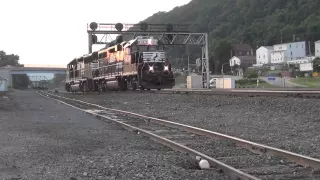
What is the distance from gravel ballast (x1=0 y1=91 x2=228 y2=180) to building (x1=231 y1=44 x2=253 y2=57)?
149794mm

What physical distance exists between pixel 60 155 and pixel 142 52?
21.4m

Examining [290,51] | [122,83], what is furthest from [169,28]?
[290,51]

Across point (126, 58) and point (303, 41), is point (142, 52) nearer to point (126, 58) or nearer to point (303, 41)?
point (126, 58)

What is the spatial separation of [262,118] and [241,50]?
155m

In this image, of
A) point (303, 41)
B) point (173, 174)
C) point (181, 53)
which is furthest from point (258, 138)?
point (303, 41)

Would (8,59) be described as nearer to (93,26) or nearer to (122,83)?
(93,26)

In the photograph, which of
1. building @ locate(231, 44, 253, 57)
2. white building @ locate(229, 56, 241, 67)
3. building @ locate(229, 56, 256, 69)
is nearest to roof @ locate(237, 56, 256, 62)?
building @ locate(229, 56, 256, 69)

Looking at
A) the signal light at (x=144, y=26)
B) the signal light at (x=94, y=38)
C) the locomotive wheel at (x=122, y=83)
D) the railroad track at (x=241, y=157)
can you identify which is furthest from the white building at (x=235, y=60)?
the railroad track at (x=241, y=157)

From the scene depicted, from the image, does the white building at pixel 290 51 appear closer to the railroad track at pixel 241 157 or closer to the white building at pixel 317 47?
the white building at pixel 317 47

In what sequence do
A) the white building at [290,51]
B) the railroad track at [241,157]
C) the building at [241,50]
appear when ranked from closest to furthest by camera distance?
the railroad track at [241,157] < the white building at [290,51] < the building at [241,50]

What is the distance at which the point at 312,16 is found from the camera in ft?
527

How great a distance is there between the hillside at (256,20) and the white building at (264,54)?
899 centimetres

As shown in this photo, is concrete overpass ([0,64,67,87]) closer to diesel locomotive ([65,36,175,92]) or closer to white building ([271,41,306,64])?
white building ([271,41,306,64])

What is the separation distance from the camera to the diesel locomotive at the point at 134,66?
29.4 meters
